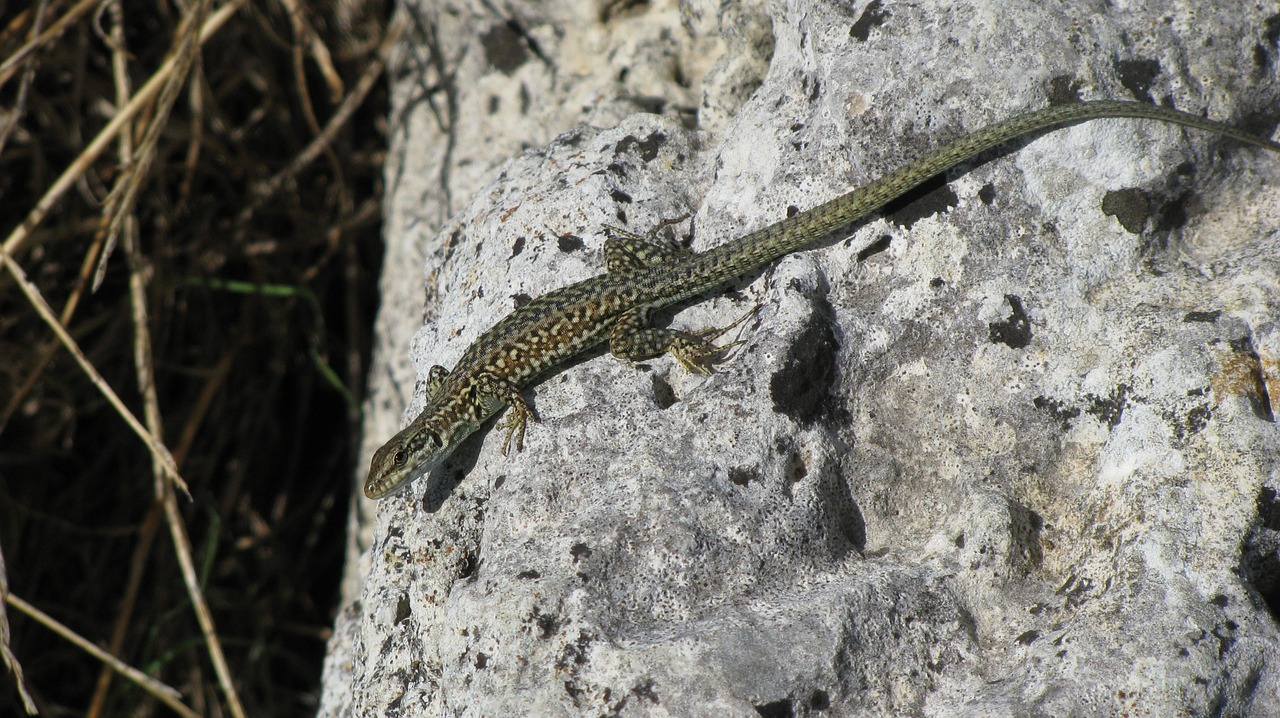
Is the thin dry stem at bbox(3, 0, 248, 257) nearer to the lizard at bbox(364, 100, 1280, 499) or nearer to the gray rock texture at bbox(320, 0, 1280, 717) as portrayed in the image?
the gray rock texture at bbox(320, 0, 1280, 717)

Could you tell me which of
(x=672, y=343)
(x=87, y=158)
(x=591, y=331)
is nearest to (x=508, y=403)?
(x=591, y=331)

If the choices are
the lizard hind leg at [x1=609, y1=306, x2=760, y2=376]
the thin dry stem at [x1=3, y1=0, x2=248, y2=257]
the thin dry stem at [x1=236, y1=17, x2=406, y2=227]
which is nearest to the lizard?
the lizard hind leg at [x1=609, y1=306, x2=760, y2=376]

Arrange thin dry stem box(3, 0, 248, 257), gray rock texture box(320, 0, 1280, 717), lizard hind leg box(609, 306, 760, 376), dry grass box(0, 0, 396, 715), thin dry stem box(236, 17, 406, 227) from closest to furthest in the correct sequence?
gray rock texture box(320, 0, 1280, 717) → lizard hind leg box(609, 306, 760, 376) → thin dry stem box(3, 0, 248, 257) → dry grass box(0, 0, 396, 715) → thin dry stem box(236, 17, 406, 227)

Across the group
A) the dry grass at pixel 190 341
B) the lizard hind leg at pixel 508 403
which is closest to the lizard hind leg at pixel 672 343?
the lizard hind leg at pixel 508 403

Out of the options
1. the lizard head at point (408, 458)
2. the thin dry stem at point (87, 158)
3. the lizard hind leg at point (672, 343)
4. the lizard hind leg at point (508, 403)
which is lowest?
the lizard head at point (408, 458)

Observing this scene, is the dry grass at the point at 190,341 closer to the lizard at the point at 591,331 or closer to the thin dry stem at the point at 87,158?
the thin dry stem at the point at 87,158

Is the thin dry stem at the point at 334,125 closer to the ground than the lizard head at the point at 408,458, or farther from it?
farther from it

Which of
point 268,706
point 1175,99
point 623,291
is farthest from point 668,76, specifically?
point 268,706
